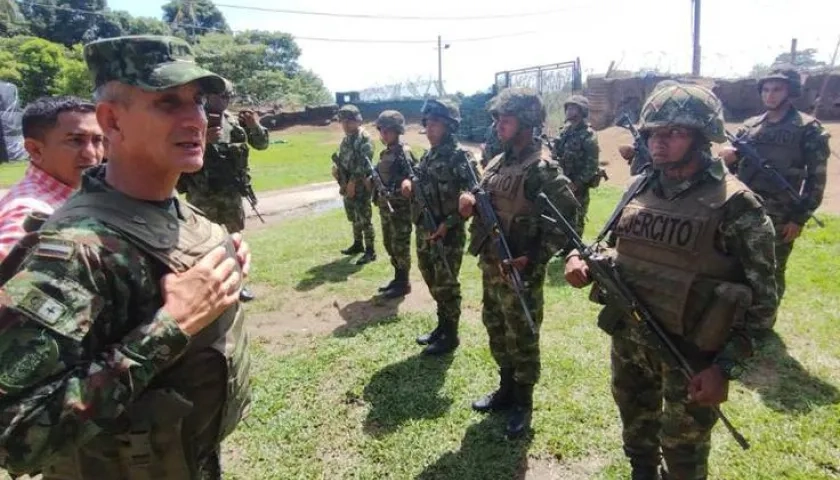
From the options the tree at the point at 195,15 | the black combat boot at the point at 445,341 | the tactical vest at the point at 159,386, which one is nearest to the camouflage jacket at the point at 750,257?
the tactical vest at the point at 159,386

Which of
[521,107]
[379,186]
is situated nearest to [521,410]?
[521,107]

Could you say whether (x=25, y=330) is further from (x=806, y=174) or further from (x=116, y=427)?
(x=806, y=174)

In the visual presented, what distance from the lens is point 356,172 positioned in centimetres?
751

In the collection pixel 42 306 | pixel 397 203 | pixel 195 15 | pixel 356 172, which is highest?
pixel 195 15

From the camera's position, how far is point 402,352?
15.9 feet

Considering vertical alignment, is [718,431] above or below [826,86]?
below

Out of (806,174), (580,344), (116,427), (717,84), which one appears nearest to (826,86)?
(717,84)

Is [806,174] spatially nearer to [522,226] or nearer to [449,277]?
[522,226]

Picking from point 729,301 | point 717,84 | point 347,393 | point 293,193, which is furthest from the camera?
point 717,84

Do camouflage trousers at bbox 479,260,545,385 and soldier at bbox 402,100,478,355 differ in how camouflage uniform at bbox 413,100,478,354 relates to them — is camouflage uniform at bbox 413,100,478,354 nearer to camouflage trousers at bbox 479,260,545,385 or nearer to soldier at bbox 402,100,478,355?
soldier at bbox 402,100,478,355

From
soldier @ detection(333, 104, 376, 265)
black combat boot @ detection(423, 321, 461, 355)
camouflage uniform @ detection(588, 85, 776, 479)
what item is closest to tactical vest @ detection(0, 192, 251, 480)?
camouflage uniform @ detection(588, 85, 776, 479)

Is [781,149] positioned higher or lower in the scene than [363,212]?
higher

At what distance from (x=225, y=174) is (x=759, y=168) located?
5.38 m

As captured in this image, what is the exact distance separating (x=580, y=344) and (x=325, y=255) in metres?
4.74
